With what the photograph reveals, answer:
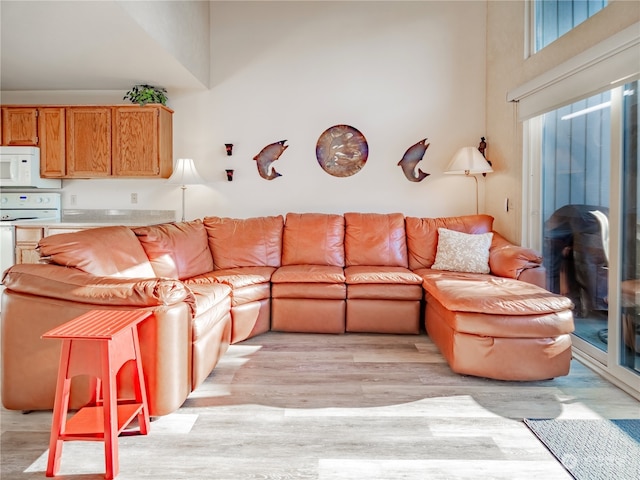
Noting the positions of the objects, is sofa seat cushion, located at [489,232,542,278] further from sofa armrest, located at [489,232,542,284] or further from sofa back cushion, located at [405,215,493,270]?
sofa back cushion, located at [405,215,493,270]

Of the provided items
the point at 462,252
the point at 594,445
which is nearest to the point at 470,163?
the point at 462,252

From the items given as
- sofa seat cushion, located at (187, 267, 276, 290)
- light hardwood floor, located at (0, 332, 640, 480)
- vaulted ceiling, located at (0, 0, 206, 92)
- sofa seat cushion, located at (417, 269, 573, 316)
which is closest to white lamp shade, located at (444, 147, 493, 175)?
sofa seat cushion, located at (417, 269, 573, 316)

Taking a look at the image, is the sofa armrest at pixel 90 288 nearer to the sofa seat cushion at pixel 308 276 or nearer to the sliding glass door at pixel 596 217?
the sofa seat cushion at pixel 308 276

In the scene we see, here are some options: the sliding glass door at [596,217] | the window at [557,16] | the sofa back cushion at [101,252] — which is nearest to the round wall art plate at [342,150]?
the sliding glass door at [596,217]

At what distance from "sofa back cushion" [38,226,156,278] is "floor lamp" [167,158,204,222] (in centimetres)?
132

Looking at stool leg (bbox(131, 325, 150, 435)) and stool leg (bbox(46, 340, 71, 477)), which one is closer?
stool leg (bbox(46, 340, 71, 477))

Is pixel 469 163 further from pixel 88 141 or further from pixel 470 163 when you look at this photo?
pixel 88 141

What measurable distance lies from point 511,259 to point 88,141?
14.3ft

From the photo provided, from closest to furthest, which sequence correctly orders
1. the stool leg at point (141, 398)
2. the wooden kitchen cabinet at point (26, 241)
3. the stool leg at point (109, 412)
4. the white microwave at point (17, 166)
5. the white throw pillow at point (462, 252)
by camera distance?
the stool leg at point (109, 412), the stool leg at point (141, 398), the white throw pillow at point (462, 252), the wooden kitchen cabinet at point (26, 241), the white microwave at point (17, 166)

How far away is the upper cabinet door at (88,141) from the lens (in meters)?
4.30

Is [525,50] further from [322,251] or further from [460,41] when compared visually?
[322,251]

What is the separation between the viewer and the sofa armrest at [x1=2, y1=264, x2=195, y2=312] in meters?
1.95

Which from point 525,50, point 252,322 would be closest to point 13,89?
point 252,322

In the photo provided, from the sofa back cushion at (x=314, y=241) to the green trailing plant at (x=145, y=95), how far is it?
198 centimetres
